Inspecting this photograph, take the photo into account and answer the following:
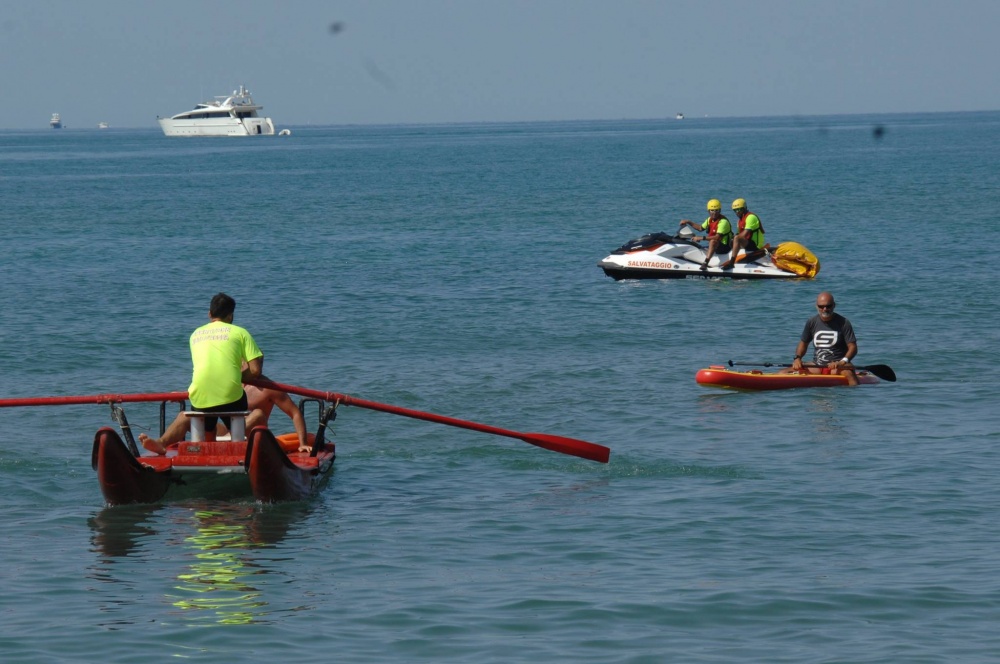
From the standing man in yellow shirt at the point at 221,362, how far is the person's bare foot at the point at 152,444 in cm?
50

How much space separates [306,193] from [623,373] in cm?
4884

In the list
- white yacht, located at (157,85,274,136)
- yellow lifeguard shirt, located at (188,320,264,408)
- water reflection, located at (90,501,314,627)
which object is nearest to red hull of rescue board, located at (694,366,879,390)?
water reflection, located at (90,501,314,627)

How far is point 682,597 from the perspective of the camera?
993cm

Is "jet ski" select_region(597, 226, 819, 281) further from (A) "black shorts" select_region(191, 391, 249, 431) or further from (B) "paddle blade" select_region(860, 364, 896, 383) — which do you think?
(A) "black shorts" select_region(191, 391, 249, 431)

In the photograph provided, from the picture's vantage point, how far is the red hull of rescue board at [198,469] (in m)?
11.9

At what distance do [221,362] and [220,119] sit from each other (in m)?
168

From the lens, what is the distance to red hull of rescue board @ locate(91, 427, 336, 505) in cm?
1189

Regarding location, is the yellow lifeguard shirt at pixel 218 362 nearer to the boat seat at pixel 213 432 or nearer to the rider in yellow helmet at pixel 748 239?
the boat seat at pixel 213 432

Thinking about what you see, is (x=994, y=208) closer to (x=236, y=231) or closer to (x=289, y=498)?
(x=236, y=231)

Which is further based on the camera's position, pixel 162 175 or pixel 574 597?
pixel 162 175

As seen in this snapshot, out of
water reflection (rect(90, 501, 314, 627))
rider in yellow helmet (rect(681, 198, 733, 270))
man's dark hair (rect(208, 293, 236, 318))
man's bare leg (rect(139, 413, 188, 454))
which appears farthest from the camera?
rider in yellow helmet (rect(681, 198, 733, 270))

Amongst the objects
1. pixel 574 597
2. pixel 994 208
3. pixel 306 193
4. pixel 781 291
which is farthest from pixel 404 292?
pixel 306 193

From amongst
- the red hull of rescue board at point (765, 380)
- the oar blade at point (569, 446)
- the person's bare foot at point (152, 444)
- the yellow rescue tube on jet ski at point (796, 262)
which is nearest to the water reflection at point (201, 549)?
the person's bare foot at point (152, 444)

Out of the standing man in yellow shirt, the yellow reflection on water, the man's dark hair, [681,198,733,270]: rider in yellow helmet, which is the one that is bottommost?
the yellow reflection on water
